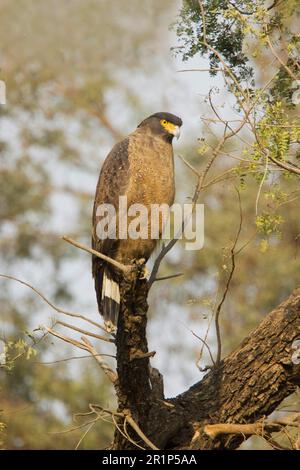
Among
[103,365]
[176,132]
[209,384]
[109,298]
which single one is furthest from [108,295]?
[176,132]

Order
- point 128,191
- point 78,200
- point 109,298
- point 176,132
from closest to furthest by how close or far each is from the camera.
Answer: point 109,298 → point 128,191 → point 176,132 → point 78,200

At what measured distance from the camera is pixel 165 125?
6352mm

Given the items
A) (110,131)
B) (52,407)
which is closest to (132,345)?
(52,407)

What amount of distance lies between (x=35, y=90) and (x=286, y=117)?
39.4ft

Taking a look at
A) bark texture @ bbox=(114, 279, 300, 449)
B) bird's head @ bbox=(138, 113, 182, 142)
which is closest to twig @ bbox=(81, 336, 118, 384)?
bark texture @ bbox=(114, 279, 300, 449)

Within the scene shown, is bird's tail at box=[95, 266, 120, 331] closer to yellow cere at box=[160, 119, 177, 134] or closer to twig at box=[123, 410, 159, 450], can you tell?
twig at box=[123, 410, 159, 450]

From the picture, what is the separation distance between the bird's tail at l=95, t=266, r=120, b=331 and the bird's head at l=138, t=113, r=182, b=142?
3.85 feet

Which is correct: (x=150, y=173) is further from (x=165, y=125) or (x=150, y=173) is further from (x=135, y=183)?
(x=165, y=125)

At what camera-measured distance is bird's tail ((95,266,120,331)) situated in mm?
5504

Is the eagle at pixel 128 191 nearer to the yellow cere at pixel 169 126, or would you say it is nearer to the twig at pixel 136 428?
the yellow cere at pixel 169 126

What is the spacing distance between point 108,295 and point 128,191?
0.72m

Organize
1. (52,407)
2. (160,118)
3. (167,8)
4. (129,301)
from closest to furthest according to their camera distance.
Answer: (129,301), (160,118), (167,8), (52,407)
